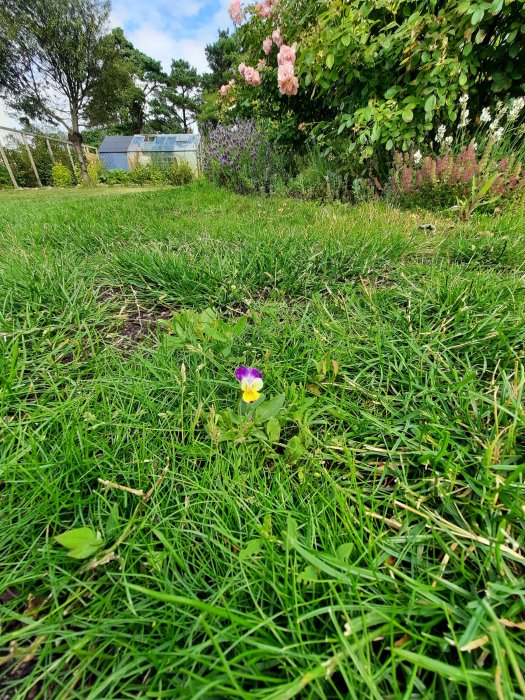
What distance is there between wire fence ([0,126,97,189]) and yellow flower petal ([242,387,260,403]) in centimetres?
1658

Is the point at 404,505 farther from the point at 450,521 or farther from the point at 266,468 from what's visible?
the point at 266,468

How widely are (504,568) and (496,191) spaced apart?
115 inches

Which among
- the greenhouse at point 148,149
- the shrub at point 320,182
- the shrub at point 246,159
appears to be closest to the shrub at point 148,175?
the greenhouse at point 148,149

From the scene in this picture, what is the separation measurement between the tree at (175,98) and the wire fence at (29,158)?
31.4 meters

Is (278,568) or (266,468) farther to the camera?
(266,468)

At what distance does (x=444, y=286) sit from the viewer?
1.32m

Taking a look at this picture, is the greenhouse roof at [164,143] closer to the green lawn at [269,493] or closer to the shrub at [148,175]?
the shrub at [148,175]

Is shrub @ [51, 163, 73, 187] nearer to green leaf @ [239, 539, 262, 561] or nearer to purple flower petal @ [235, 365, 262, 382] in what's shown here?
purple flower petal @ [235, 365, 262, 382]

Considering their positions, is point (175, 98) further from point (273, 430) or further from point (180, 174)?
point (273, 430)

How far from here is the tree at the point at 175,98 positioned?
4144 cm

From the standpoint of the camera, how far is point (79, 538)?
24.0 inches

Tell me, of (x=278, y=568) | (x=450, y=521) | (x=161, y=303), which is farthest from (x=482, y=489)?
(x=161, y=303)

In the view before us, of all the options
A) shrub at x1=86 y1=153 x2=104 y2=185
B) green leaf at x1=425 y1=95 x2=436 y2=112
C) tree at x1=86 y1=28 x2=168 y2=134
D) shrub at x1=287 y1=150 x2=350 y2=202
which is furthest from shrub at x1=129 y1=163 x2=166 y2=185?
green leaf at x1=425 y1=95 x2=436 y2=112

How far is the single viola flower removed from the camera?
34.1 inches
